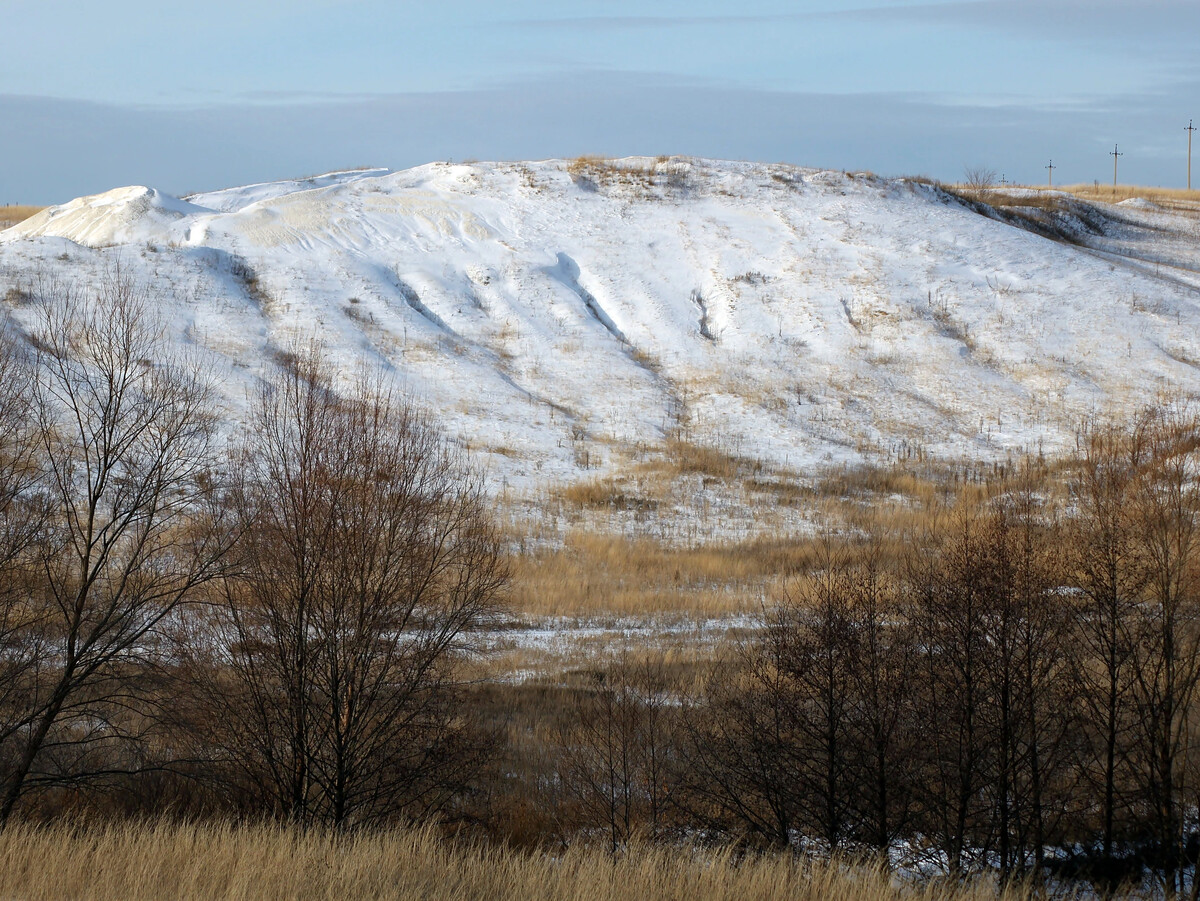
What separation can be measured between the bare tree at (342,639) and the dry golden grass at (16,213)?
59.2 metres

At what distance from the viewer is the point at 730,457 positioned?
3509cm

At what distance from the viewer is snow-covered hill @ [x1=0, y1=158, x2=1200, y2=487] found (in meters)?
37.1

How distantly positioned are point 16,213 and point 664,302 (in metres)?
48.7

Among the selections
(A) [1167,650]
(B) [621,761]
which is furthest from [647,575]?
(A) [1167,650]

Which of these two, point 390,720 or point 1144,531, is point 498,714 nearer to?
point 390,720

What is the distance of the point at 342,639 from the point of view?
1512 cm

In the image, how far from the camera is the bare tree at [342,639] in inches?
569

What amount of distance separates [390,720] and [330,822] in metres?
1.54

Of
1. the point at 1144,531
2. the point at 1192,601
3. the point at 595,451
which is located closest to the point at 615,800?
the point at 1144,531

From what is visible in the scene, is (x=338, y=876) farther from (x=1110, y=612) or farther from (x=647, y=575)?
(x=647, y=575)

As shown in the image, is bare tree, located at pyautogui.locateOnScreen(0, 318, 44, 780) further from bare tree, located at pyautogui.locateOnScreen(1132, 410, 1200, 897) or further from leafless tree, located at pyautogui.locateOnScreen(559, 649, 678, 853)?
bare tree, located at pyautogui.locateOnScreen(1132, 410, 1200, 897)

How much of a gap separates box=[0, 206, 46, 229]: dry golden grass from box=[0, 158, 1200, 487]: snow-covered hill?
57.5ft

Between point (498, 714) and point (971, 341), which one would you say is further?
point (971, 341)

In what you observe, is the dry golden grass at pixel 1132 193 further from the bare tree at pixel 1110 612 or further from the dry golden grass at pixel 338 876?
the dry golden grass at pixel 338 876
